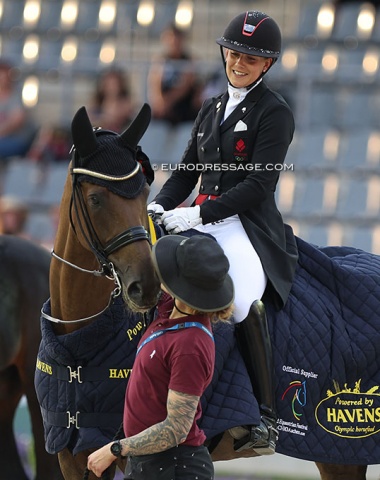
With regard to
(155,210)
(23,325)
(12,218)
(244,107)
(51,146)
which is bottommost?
(12,218)

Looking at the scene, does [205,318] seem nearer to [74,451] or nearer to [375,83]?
[74,451]

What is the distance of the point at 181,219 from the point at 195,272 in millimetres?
1141

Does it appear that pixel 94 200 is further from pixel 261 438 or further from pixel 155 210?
pixel 261 438

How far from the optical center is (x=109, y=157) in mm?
3928

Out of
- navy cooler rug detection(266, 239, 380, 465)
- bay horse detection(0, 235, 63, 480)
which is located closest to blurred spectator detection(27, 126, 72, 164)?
bay horse detection(0, 235, 63, 480)

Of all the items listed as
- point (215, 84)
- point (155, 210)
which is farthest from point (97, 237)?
point (215, 84)

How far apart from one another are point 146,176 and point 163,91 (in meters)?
6.45

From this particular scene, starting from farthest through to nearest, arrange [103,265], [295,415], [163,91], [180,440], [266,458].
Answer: [163,91], [266,458], [295,415], [103,265], [180,440]

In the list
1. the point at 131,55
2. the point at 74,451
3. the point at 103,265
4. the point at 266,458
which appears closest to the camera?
the point at 103,265

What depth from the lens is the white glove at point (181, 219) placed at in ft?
14.0

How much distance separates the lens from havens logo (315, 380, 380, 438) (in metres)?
4.61

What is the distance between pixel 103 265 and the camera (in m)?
3.86

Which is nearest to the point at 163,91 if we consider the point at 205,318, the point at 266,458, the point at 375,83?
the point at 375,83

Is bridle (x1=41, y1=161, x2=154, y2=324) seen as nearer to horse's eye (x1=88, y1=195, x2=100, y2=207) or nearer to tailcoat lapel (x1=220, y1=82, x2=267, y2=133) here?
horse's eye (x1=88, y1=195, x2=100, y2=207)
